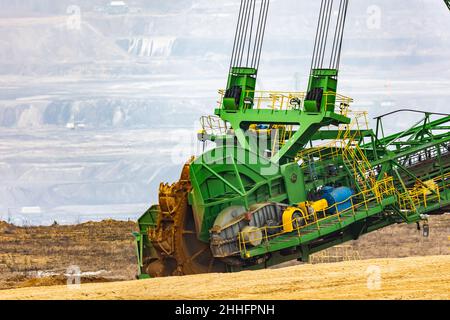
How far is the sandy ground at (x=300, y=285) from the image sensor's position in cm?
2397

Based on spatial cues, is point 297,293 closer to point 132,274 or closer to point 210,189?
point 210,189

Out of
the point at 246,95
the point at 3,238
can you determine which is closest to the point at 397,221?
the point at 246,95

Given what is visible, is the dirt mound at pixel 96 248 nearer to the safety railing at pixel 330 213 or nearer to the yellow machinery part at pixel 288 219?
the safety railing at pixel 330 213

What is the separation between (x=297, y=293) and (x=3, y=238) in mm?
21803

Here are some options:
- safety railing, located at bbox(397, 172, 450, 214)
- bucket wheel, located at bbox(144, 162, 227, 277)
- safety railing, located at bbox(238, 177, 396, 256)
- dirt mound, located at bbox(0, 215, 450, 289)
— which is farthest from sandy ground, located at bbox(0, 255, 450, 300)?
dirt mound, located at bbox(0, 215, 450, 289)

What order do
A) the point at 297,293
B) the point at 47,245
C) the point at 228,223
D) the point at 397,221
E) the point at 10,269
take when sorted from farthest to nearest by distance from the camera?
the point at 47,245 → the point at 10,269 → the point at 397,221 → the point at 228,223 → the point at 297,293

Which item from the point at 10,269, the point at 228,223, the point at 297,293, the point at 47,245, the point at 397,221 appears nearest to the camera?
the point at 297,293

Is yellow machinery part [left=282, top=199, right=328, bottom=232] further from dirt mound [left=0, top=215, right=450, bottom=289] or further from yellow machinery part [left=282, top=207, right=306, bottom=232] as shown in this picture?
dirt mound [left=0, top=215, right=450, bottom=289]

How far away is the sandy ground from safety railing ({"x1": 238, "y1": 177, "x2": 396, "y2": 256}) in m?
2.06

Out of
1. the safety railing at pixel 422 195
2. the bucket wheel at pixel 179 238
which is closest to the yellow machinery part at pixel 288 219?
the bucket wheel at pixel 179 238

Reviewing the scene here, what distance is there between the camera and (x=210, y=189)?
3045cm

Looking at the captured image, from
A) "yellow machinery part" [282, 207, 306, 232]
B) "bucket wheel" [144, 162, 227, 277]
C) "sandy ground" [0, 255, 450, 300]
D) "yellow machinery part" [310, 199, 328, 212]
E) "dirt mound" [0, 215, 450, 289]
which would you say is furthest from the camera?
"dirt mound" [0, 215, 450, 289]

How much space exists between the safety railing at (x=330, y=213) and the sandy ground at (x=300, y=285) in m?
2.06

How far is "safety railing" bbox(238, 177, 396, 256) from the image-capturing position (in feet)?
100
